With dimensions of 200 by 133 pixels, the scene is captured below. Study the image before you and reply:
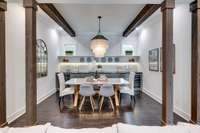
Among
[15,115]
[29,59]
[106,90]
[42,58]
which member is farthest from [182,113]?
[42,58]

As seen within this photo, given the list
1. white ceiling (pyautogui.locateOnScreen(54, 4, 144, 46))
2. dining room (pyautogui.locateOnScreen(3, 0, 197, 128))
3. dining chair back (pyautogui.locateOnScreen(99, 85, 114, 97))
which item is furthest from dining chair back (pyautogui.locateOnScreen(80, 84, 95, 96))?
white ceiling (pyautogui.locateOnScreen(54, 4, 144, 46))

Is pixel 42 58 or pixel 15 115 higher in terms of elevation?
pixel 42 58

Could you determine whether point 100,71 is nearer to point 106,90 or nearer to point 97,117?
point 106,90

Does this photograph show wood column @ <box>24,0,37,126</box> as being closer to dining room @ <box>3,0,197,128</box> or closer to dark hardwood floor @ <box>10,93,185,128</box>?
dining room @ <box>3,0,197,128</box>

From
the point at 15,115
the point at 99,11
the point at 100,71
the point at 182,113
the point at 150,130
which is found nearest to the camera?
the point at 150,130

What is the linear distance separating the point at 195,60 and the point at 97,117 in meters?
2.57

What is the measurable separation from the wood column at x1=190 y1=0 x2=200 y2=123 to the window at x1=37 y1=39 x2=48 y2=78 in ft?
15.4

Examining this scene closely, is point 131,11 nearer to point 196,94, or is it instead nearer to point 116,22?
point 116,22

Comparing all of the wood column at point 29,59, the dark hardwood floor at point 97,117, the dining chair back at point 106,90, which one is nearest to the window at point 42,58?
the dark hardwood floor at point 97,117

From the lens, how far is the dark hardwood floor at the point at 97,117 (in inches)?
160

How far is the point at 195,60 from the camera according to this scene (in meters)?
3.71

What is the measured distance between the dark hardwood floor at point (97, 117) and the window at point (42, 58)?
1432 millimetres

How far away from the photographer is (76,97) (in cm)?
568

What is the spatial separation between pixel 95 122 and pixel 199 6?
326 centimetres
